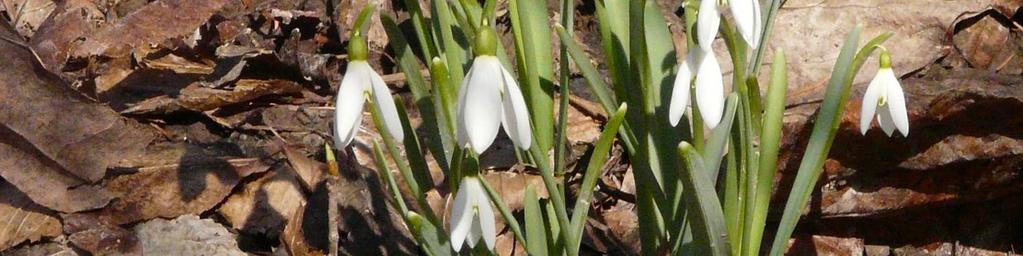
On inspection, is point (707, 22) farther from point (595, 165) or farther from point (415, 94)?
point (415, 94)

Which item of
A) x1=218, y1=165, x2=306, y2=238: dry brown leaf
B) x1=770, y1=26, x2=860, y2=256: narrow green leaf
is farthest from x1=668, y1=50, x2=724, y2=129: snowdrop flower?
x1=218, y1=165, x2=306, y2=238: dry brown leaf

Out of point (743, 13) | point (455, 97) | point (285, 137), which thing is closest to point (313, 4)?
point (285, 137)

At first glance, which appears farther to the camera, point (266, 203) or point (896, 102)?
point (266, 203)

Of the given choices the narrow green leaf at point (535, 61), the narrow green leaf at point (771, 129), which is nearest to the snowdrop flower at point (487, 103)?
the narrow green leaf at point (535, 61)

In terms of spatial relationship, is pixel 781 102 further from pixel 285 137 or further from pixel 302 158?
pixel 285 137

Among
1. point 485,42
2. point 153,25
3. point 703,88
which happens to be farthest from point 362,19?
point 153,25

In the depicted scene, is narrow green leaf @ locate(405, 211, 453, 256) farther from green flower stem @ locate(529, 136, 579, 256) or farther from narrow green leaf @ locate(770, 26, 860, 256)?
narrow green leaf @ locate(770, 26, 860, 256)

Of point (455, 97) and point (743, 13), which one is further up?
point (743, 13)
